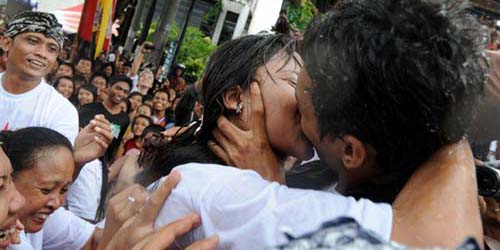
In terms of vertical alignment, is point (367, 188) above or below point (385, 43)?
below

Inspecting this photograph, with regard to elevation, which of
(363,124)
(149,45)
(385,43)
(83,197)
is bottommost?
(149,45)

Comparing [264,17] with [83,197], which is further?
[264,17]

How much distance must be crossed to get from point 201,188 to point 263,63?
619mm

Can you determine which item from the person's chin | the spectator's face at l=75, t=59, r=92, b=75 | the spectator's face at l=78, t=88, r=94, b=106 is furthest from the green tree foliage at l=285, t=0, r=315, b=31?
the person's chin

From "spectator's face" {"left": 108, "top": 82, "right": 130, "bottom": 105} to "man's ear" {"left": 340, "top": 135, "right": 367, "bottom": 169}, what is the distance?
20.7 feet

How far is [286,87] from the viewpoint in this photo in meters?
1.75

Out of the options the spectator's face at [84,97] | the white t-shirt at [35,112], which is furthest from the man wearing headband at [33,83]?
the spectator's face at [84,97]

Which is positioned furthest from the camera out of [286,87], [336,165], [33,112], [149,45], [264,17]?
[149,45]

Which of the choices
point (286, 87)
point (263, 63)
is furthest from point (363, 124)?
point (263, 63)

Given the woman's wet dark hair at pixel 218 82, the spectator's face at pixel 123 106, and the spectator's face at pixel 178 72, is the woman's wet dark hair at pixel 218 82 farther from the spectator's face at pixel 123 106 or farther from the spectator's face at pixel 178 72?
the spectator's face at pixel 178 72

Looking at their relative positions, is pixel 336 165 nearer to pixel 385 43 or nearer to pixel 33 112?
pixel 385 43

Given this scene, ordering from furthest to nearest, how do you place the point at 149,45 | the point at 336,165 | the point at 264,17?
the point at 149,45 < the point at 264,17 < the point at 336,165

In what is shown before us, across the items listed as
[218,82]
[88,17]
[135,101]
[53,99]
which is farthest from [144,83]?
[218,82]

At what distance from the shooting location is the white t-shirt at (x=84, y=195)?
3443 millimetres
